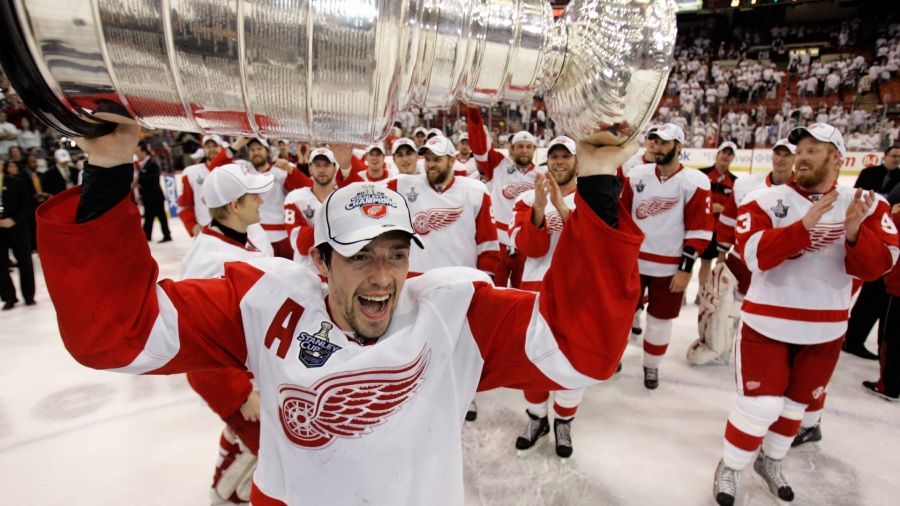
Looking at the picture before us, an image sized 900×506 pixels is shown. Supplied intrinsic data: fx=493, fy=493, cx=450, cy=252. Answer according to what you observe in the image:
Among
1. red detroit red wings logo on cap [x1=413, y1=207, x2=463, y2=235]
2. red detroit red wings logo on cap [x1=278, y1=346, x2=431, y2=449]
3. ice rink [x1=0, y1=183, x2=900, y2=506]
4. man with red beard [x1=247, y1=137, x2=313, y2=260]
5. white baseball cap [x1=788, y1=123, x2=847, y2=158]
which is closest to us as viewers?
red detroit red wings logo on cap [x1=278, y1=346, x2=431, y2=449]

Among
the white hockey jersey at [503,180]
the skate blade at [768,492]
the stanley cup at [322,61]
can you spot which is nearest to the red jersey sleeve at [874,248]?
the skate blade at [768,492]

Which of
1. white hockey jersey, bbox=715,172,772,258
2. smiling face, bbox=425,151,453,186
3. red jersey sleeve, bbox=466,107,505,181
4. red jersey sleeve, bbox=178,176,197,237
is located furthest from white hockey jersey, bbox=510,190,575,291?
red jersey sleeve, bbox=178,176,197,237

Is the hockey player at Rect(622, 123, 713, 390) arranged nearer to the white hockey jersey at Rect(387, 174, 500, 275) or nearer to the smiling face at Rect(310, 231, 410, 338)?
the white hockey jersey at Rect(387, 174, 500, 275)

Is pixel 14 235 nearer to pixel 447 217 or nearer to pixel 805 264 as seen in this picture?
→ pixel 447 217

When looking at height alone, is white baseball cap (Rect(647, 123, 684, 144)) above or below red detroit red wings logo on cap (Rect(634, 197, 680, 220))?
above

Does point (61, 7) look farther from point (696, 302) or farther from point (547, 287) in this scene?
point (696, 302)

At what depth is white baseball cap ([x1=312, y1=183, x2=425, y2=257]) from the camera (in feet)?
3.53

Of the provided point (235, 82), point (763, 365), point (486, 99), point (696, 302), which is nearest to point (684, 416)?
point (763, 365)

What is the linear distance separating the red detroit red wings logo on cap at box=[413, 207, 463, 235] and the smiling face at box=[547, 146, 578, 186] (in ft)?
2.20

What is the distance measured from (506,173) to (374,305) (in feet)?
12.3

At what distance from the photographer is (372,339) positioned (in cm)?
115

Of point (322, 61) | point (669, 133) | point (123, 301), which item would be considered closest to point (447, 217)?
point (669, 133)

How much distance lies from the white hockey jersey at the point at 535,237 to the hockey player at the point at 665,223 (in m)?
0.98

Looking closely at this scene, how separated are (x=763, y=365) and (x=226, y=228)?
8.44 feet
